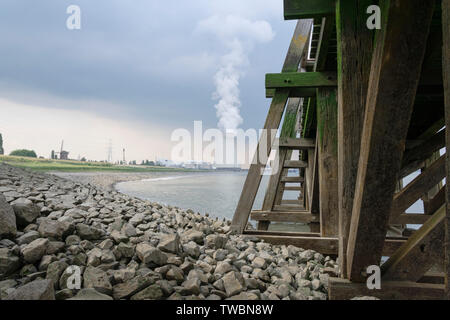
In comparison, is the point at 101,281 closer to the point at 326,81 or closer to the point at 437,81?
the point at 326,81

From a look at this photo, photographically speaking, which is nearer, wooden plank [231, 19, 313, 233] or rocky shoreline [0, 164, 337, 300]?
rocky shoreline [0, 164, 337, 300]

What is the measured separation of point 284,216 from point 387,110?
4335 mm

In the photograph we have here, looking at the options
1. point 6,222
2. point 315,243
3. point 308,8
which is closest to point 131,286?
point 6,222

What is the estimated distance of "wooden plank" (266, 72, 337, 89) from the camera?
3.50 m

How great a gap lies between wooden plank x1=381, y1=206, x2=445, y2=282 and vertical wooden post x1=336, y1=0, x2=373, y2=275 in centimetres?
35

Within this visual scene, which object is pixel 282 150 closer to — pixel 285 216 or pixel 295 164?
pixel 285 216

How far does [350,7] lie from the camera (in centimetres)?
202

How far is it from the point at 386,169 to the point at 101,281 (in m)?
1.97

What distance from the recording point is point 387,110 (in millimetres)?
1425

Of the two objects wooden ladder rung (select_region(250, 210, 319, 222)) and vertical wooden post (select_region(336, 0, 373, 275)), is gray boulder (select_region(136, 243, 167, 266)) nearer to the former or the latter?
vertical wooden post (select_region(336, 0, 373, 275))

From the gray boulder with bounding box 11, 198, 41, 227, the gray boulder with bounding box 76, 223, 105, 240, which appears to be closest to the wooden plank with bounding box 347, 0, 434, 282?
the gray boulder with bounding box 76, 223, 105, 240

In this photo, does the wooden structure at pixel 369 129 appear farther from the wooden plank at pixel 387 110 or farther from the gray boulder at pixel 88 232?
the gray boulder at pixel 88 232

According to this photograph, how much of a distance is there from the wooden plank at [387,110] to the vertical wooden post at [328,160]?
166 centimetres

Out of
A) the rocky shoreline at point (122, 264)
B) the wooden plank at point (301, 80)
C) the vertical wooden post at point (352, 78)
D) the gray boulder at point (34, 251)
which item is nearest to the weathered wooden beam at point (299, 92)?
the wooden plank at point (301, 80)
